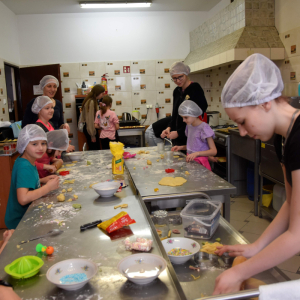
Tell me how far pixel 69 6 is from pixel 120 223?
18.9 feet

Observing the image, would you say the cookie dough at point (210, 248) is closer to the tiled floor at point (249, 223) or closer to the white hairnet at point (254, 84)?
the white hairnet at point (254, 84)

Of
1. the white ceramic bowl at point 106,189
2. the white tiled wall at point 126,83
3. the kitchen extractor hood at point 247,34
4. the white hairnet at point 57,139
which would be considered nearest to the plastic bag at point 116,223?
the white ceramic bowl at point 106,189

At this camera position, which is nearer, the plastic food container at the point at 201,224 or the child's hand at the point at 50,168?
the plastic food container at the point at 201,224

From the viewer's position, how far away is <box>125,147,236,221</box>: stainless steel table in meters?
1.95

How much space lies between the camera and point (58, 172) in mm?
2699

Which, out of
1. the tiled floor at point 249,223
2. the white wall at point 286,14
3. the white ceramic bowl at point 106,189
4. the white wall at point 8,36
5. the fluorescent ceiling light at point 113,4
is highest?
the fluorescent ceiling light at point 113,4

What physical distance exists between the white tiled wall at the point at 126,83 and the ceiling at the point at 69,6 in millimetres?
1096

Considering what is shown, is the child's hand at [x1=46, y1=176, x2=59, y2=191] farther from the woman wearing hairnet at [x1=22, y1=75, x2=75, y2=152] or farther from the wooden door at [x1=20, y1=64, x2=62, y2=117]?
the wooden door at [x1=20, y1=64, x2=62, y2=117]

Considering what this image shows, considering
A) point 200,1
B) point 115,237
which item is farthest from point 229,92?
point 200,1

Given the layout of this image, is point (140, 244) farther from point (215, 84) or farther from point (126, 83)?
point (126, 83)

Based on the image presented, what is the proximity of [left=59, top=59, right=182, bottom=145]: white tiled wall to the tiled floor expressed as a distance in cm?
347

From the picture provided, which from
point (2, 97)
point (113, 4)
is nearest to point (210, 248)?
point (2, 97)

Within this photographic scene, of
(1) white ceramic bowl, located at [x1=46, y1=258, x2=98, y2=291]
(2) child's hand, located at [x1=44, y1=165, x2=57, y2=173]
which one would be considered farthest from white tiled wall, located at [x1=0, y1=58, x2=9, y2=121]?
(1) white ceramic bowl, located at [x1=46, y1=258, x2=98, y2=291]

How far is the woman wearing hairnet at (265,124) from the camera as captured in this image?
931mm
